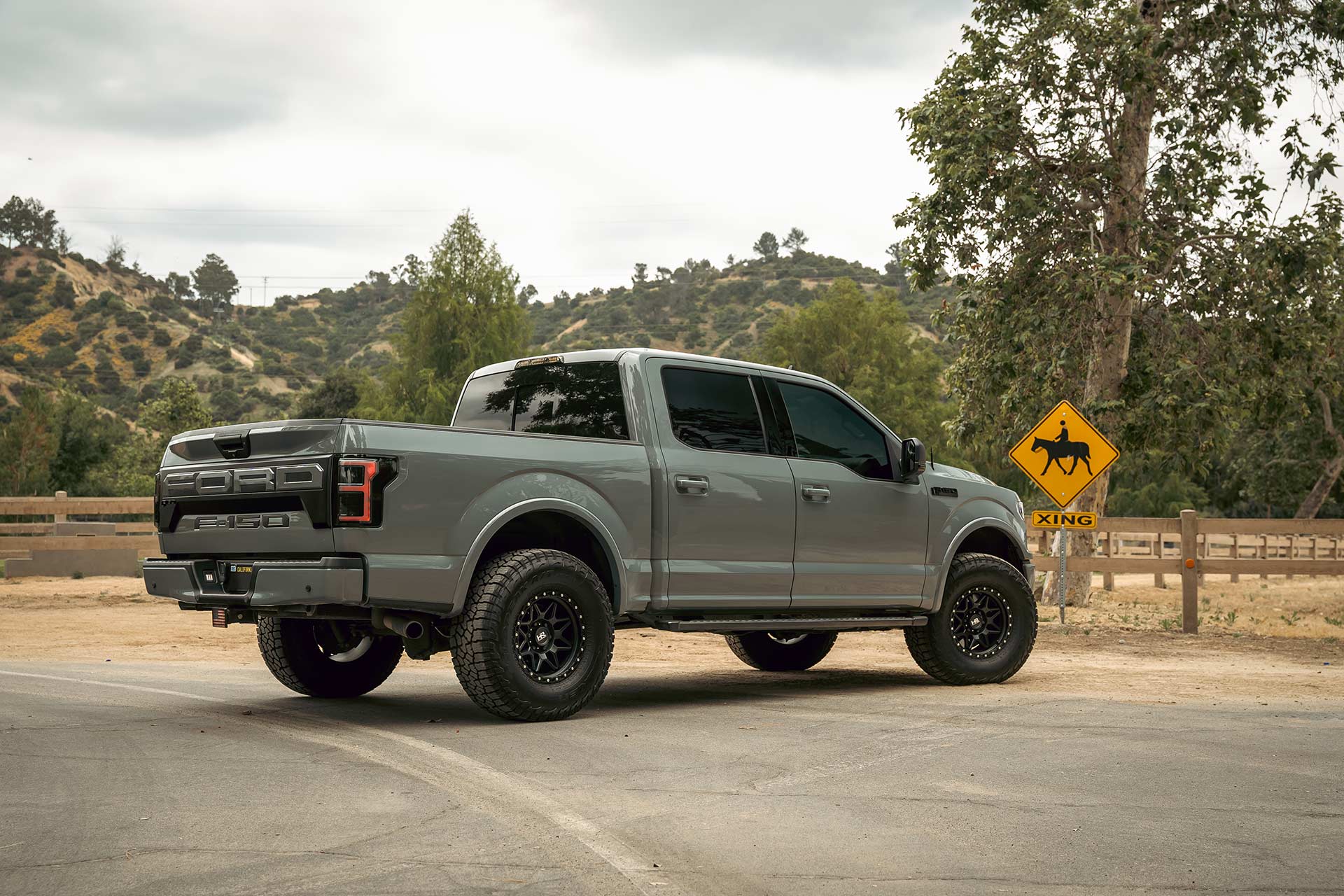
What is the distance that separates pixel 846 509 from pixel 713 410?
1238 mm

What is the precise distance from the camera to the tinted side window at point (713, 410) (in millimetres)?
9211

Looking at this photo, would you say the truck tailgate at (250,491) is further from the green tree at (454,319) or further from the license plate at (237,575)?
the green tree at (454,319)

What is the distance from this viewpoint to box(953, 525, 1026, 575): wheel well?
11156 millimetres

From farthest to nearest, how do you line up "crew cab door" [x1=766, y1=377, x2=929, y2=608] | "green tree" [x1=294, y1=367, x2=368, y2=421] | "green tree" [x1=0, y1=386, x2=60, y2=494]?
1. "green tree" [x1=294, y1=367, x2=368, y2=421]
2. "green tree" [x1=0, y1=386, x2=60, y2=494]
3. "crew cab door" [x1=766, y1=377, x2=929, y2=608]

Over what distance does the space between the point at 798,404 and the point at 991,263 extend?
546 inches

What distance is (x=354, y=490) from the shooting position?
7.48m

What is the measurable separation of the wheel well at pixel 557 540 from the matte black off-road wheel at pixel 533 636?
14 centimetres

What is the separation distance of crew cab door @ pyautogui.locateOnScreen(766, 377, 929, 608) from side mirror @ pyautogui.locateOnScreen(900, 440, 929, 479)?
0.25 ft

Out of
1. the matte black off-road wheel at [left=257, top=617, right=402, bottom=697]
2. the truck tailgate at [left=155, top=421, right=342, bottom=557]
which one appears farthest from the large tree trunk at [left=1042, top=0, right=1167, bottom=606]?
the truck tailgate at [left=155, top=421, right=342, bottom=557]

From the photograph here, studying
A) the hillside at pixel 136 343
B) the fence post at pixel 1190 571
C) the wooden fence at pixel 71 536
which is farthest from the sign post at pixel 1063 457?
the hillside at pixel 136 343

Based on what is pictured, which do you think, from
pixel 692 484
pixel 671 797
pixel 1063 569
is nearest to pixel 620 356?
pixel 692 484

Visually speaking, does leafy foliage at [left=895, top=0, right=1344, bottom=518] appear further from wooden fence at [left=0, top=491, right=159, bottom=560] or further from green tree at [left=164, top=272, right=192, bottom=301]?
green tree at [left=164, top=272, right=192, bottom=301]

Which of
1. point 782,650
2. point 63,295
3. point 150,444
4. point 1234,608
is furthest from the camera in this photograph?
point 63,295

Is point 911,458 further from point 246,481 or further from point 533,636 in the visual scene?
point 246,481
